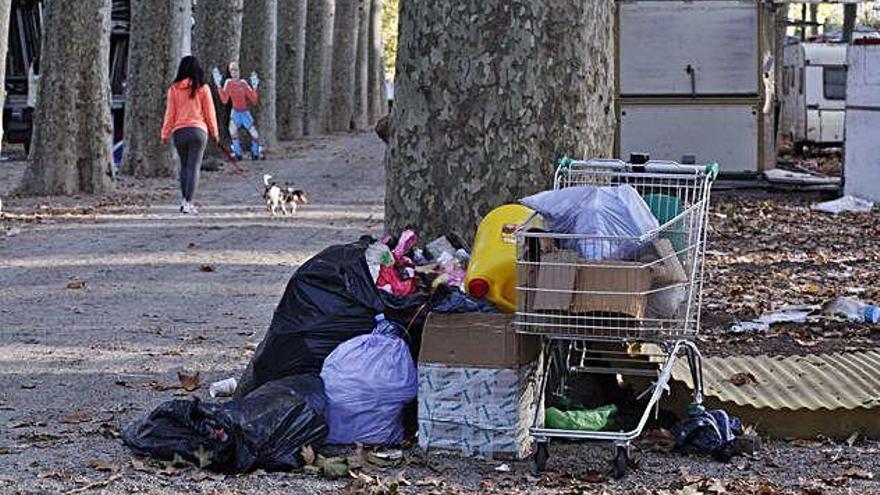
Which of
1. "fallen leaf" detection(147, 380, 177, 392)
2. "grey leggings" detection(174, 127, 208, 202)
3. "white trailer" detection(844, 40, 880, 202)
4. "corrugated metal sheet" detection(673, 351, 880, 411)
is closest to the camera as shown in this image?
"corrugated metal sheet" detection(673, 351, 880, 411)

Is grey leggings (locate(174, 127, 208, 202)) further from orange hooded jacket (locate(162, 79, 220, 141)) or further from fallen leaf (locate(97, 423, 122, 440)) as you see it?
fallen leaf (locate(97, 423, 122, 440))

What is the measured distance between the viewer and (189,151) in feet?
66.3

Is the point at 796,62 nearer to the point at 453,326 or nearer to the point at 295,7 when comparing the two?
the point at 295,7

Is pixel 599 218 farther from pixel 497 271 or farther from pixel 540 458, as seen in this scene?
pixel 540 458

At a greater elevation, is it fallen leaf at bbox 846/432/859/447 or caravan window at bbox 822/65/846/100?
caravan window at bbox 822/65/846/100

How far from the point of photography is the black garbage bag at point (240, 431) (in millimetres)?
7316

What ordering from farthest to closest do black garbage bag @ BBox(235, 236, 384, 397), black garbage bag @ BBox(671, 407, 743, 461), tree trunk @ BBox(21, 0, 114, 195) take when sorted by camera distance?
tree trunk @ BBox(21, 0, 114, 195), black garbage bag @ BBox(235, 236, 384, 397), black garbage bag @ BBox(671, 407, 743, 461)

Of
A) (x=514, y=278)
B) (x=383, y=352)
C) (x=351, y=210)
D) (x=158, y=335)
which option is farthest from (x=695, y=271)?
(x=351, y=210)

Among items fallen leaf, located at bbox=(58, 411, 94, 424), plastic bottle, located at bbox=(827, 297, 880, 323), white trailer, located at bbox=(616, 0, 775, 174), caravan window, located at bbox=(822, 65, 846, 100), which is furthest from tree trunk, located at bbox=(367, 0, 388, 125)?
fallen leaf, located at bbox=(58, 411, 94, 424)

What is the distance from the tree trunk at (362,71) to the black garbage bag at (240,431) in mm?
50639

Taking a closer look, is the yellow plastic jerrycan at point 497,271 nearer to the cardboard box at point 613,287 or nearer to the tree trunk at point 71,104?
the cardboard box at point 613,287

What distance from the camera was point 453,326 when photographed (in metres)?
7.57

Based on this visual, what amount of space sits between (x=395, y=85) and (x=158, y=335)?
2781 millimetres

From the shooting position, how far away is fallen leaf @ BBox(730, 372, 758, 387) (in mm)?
8812
